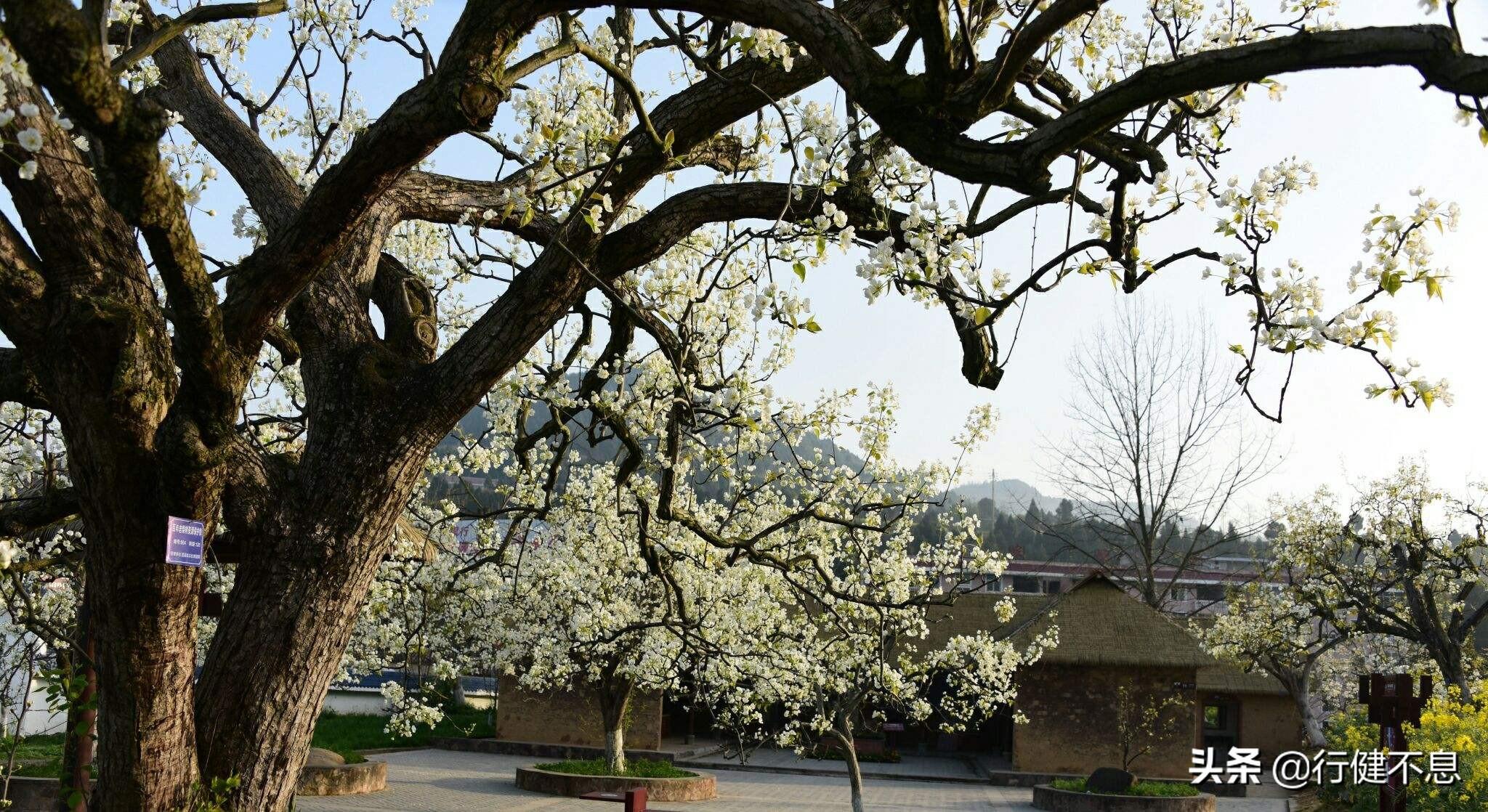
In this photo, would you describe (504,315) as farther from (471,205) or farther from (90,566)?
(90,566)

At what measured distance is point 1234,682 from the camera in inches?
1134

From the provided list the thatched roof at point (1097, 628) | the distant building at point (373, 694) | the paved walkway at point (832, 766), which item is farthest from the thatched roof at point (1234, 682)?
the distant building at point (373, 694)

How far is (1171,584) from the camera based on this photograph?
98.9 ft

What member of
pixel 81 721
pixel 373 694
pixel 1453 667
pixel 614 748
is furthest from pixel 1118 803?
pixel 373 694

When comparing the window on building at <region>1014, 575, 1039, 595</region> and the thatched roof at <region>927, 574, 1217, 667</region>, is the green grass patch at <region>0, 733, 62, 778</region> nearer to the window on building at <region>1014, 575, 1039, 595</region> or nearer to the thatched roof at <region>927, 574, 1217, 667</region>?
the thatched roof at <region>927, 574, 1217, 667</region>

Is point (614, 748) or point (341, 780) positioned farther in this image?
point (614, 748)

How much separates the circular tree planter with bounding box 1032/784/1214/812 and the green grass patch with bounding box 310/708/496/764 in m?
11.5

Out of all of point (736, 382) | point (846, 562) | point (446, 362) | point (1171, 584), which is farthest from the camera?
point (1171, 584)

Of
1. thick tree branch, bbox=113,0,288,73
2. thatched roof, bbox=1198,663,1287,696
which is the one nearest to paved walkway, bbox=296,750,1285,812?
thatched roof, bbox=1198,663,1287,696

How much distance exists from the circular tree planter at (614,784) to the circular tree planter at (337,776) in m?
2.69

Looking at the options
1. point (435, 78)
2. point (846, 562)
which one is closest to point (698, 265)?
point (435, 78)

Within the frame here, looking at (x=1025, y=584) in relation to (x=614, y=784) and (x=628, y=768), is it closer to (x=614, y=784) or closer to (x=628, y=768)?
(x=628, y=768)

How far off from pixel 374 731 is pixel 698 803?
38.5 feet

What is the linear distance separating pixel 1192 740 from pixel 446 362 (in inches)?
937
